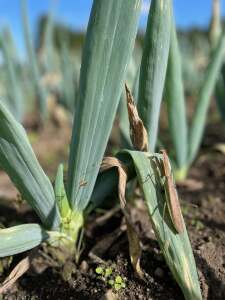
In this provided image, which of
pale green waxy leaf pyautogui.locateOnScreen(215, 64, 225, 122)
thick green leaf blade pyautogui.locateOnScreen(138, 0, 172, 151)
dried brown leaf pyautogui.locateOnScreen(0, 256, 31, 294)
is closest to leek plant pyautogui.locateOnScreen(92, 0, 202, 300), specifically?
thick green leaf blade pyautogui.locateOnScreen(138, 0, 172, 151)

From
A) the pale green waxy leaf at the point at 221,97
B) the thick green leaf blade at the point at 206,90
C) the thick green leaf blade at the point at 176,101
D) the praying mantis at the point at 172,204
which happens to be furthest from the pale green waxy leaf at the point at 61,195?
the pale green waxy leaf at the point at 221,97

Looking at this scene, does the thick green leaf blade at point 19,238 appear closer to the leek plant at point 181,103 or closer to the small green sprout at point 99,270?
the small green sprout at point 99,270

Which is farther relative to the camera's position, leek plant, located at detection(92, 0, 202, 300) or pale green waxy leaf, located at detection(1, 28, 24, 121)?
pale green waxy leaf, located at detection(1, 28, 24, 121)

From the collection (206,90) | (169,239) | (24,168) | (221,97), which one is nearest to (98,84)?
(24,168)

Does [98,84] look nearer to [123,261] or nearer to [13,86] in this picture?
[123,261]

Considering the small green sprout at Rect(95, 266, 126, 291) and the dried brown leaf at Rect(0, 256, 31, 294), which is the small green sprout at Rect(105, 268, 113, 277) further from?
the dried brown leaf at Rect(0, 256, 31, 294)
